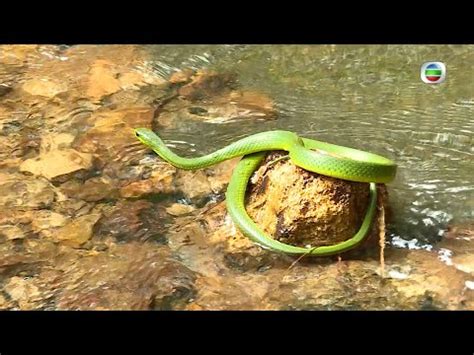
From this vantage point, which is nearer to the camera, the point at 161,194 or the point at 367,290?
the point at 367,290

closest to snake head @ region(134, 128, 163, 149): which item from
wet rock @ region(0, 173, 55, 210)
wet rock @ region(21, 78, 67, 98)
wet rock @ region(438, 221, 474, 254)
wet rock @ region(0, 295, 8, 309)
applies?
wet rock @ region(0, 173, 55, 210)

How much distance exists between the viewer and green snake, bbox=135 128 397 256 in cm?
446

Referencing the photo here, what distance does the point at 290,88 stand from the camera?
258 inches

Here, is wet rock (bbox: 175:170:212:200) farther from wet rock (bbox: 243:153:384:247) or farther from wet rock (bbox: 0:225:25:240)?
wet rock (bbox: 0:225:25:240)

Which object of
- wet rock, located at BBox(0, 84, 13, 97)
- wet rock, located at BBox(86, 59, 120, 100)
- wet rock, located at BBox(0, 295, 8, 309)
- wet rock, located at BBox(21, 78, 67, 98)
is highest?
A: wet rock, located at BBox(86, 59, 120, 100)

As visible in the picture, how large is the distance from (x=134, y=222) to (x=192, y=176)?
2.09 ft

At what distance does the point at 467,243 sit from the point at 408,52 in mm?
2802

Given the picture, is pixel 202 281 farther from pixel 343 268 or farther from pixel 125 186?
pixel 125 186

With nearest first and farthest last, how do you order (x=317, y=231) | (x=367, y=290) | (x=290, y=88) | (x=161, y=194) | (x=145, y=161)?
(x=367, y=290) < (x=317, y=231) < (x=161, y=194) < (x=145, y=161) < (x=290, y=88)

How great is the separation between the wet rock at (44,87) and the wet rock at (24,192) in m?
1.24

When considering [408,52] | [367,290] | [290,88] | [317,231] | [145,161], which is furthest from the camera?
[408,52]

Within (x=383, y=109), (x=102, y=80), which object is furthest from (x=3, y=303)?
(x=383, y=109)

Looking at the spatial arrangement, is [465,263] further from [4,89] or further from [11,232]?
[4,89]

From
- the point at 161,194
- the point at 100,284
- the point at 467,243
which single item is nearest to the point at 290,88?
the point at 161,194
